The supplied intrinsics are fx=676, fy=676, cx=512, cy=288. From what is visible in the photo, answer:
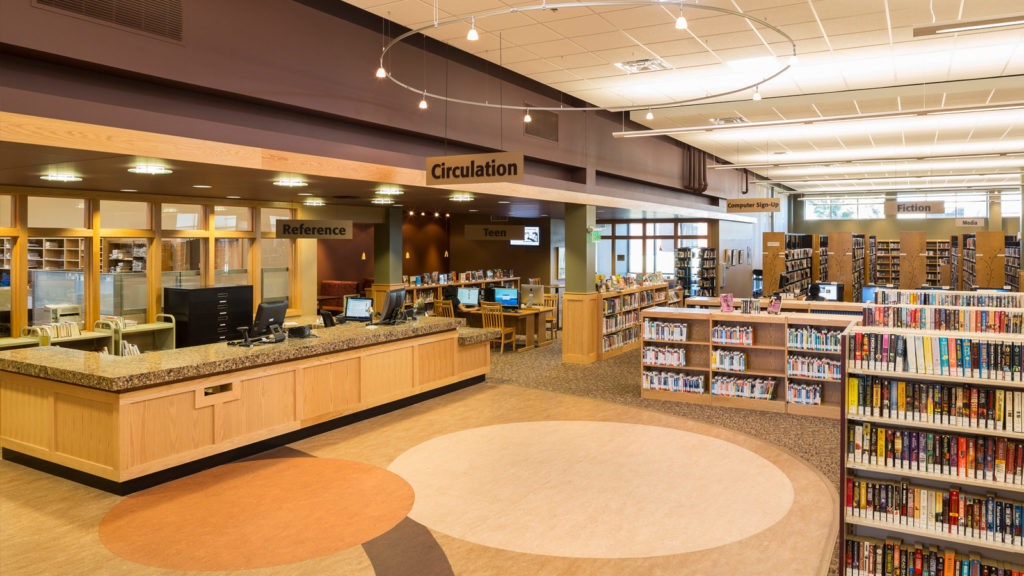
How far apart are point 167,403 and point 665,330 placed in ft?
19.8

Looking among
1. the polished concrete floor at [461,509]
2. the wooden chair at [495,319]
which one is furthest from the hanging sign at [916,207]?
the polished concrete floor at [461,509]

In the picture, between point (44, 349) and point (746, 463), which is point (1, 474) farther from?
point (746, 463)

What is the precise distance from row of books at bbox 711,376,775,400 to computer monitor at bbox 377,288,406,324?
4.25m

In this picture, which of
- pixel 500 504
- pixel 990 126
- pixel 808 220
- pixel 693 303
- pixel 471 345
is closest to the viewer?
pixel 500 504

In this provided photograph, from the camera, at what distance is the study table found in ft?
44.1

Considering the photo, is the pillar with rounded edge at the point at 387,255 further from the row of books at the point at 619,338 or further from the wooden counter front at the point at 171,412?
the wooden counter front at the point at 171,412

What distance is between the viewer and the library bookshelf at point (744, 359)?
8.27 meters

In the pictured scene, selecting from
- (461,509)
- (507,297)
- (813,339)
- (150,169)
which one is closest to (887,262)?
(507,297)

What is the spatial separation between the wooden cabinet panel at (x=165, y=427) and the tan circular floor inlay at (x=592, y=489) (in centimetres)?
182

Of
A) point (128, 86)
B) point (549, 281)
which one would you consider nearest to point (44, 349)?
point (128, 86)

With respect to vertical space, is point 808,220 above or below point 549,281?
above

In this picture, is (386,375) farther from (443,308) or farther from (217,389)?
(443,308)

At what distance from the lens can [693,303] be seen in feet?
34.6

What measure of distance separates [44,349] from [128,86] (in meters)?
2.86
